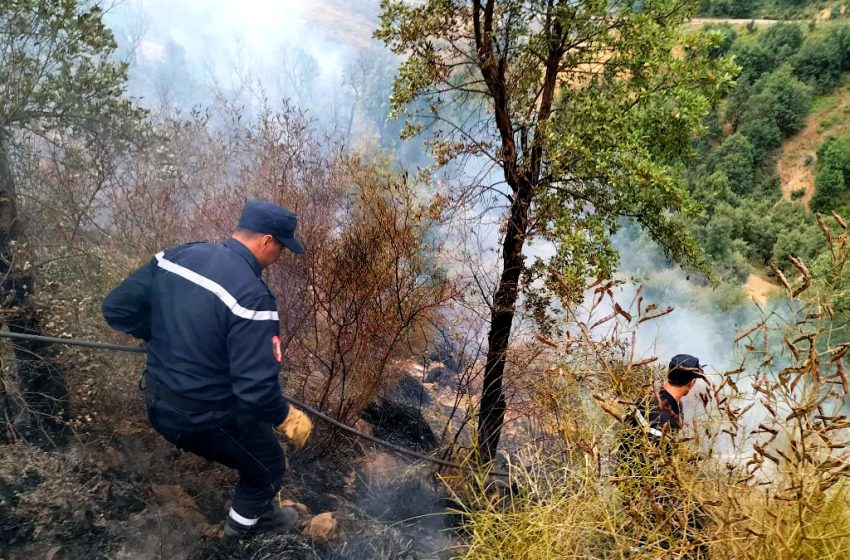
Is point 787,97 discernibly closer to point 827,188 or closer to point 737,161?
point 737,161

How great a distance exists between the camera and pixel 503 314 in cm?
504

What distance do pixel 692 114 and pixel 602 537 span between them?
2964 millimetres

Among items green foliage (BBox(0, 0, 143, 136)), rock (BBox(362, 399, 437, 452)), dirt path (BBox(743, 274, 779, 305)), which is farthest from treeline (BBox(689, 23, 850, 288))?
green foliage (BBox(0, 0, 143, 136))

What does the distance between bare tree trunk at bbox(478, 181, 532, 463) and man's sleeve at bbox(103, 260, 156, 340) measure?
9.12 feet

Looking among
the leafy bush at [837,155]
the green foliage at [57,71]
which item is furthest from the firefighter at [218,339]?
the leafy bush at [837,155]

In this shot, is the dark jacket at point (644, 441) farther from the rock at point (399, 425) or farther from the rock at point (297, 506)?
the rock at point (399, 425)

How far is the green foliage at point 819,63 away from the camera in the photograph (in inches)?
1205

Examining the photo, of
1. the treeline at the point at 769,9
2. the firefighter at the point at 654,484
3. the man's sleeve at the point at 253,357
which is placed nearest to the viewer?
the firefighter at the point at 654,484

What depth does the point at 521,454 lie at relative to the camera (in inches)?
114

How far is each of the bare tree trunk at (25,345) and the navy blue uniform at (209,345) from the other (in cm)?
189

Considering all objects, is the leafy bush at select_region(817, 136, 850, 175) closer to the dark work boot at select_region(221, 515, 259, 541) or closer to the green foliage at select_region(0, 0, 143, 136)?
the green foliage at select_region(0, 0, 143, 136)

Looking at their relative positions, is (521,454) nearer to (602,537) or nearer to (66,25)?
(602,537)

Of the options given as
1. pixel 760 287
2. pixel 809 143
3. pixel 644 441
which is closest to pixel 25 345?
pixel 644 441

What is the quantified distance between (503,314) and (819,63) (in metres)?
37.1
